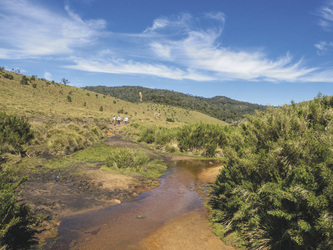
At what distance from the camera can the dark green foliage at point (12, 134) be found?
10.6 m

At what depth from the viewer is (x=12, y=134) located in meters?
11.4

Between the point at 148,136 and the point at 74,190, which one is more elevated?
the point at 148,136

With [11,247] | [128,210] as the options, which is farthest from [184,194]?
[11,247]

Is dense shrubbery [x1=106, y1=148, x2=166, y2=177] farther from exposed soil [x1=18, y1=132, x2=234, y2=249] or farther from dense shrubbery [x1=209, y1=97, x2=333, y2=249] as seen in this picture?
dense shrubbery [x1=209, y1=97, x2=333, y2=249]

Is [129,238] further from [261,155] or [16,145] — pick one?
[16,145]

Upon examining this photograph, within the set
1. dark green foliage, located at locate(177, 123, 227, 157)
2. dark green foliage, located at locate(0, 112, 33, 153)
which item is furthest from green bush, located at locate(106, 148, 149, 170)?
dark green foliage, located at locate(177, 123, 227, 157)

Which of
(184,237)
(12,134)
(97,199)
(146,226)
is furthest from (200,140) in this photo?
(12,134)

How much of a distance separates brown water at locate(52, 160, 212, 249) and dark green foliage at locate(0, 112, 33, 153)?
7.46 metres

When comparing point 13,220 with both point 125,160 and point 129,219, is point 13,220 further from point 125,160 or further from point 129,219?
point 125,160

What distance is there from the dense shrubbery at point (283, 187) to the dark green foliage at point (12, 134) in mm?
10550

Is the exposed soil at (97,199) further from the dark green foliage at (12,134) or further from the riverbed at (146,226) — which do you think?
the dark green foliage at (12,134)

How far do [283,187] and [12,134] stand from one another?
43.2ft

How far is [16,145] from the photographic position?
432 inches

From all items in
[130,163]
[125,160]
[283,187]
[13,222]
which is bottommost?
[130,163]
